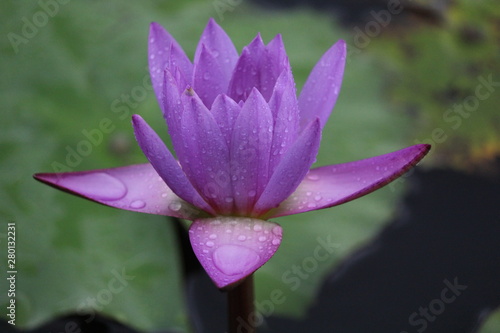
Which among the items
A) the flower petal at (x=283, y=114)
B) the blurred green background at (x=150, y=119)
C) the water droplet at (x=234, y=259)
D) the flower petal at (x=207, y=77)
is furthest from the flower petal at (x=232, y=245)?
the blurred green background at (x=150, y=119)

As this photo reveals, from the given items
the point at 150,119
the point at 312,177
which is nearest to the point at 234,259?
the point at 312,177

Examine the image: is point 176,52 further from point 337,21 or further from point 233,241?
point 337,21

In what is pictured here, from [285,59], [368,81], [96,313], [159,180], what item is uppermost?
[285,59]

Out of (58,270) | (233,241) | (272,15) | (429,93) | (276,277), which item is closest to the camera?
(233,241)

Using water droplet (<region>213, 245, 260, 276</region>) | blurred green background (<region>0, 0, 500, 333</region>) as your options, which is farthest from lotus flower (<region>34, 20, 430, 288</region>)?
blurred green background (<region>0, 0, 500, 333</region>)

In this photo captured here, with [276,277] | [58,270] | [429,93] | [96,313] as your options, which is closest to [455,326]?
[276,277]
